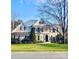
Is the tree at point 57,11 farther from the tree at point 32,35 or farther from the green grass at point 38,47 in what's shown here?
the tree at point 32,35

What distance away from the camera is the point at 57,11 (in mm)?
2094

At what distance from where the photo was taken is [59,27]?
2.08 meters

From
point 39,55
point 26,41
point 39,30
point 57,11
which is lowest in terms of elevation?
point 39,55

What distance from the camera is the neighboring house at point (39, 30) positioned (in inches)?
81.2

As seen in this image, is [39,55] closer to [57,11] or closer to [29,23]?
[29,23]

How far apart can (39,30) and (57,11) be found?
291 mm

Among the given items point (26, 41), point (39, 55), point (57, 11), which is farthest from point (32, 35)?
point (57, 11)

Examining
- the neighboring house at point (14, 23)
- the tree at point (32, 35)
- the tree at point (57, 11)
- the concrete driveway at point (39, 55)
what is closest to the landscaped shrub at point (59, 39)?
the tree at point (57, 11)

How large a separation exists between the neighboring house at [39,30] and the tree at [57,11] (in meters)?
0.08

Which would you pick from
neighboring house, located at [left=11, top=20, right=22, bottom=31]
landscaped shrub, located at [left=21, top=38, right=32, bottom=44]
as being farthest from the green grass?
neighboring house, located at [left=11, top=20, right=22, bottom=31]

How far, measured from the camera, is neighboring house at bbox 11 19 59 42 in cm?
206

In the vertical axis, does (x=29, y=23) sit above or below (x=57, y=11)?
below
